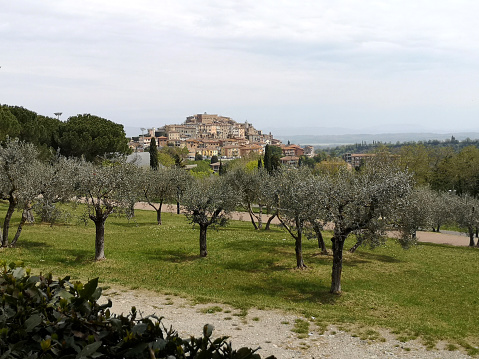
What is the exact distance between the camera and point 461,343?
535 inches

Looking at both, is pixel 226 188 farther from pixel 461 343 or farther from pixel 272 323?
pixel 461 343

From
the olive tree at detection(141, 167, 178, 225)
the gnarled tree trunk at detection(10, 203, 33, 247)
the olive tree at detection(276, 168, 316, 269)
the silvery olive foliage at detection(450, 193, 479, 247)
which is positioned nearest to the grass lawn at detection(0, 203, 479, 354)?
the gnarled tree trunk at detection(10, 203, 33, 247)

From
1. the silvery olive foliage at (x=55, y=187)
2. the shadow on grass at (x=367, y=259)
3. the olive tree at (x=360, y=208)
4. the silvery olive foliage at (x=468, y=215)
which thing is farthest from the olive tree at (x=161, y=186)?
the silvery olive foliage at (x=468, y=215)

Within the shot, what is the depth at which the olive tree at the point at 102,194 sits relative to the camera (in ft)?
81.1

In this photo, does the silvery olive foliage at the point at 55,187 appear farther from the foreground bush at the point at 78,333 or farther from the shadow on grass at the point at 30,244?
the foreground bush at the point at 78,333

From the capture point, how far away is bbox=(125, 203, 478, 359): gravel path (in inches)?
491

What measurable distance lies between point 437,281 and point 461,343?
12926mm

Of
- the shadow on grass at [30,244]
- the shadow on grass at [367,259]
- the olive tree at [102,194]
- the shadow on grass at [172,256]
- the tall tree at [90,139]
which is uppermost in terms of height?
the tall tree at [90,139]

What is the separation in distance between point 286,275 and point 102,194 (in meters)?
12.7

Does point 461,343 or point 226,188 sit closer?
point 461,343

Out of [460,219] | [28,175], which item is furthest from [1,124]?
[460,219]

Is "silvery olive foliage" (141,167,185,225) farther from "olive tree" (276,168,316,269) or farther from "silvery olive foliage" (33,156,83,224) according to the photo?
"olive tree" (276,168,316,269)

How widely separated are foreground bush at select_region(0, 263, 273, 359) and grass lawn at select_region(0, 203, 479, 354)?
12.1 metres

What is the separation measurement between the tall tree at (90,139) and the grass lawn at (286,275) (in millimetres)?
22741
